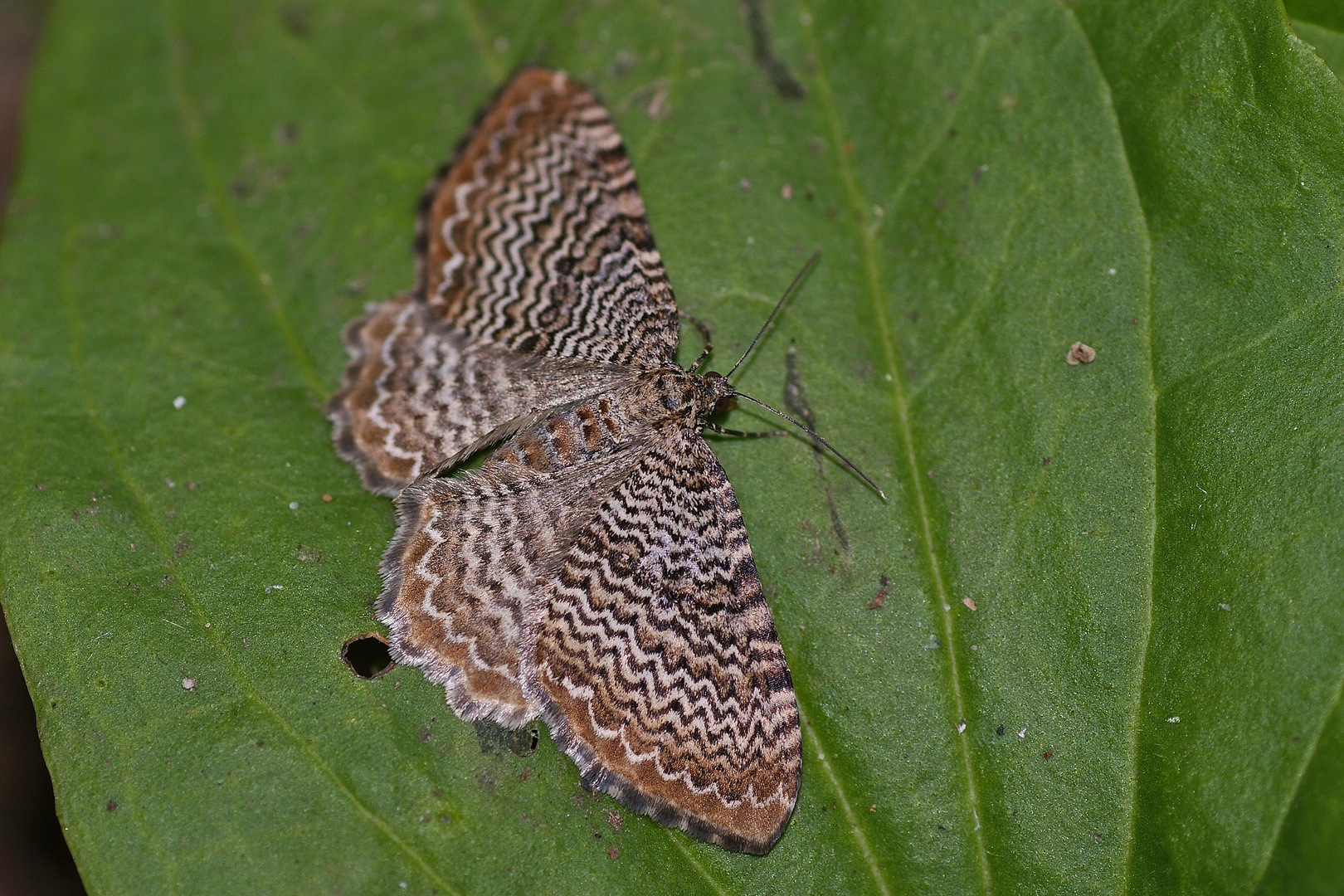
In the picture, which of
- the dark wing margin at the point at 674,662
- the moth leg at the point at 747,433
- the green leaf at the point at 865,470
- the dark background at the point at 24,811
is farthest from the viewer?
the dark background at the point at 24,811

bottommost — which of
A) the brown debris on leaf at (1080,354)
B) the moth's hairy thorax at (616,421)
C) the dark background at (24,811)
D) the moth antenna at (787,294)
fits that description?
the dark background at (24,811)

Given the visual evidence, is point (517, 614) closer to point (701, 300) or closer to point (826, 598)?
point (826, 598)

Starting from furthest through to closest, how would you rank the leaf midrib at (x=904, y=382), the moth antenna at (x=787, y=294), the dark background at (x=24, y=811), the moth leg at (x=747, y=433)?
1. the dark background at (x=24, y=811)
2. the moth antenna at (x=787, y=294)
3. the moth leg at (x=747, y=433)
4. the leaf midrib at (x=904, y=382)

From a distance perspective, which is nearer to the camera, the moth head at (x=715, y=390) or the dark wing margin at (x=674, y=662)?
the dark wing margin at (x=674, y=662)

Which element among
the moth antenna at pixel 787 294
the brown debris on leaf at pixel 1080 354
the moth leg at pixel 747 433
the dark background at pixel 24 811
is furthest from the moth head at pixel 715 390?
the dark background at pixel 24 811

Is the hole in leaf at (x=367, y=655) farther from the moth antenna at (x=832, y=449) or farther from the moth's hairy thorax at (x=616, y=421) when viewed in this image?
the moth antenna at (x=832, y=449)

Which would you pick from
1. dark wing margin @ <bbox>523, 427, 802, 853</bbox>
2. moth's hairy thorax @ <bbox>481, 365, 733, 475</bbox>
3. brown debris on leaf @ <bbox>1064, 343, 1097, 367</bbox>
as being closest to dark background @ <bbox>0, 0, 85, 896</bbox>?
moth's hairy thorax @ <bbox>481, 365, 733, 475</bbox>

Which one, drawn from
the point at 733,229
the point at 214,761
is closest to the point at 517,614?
the point at 214,761
